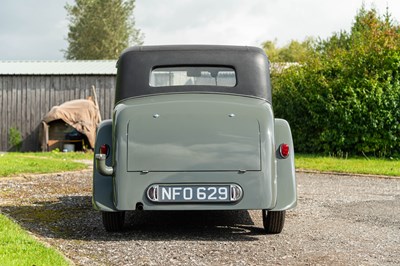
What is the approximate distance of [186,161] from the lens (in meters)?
6.39

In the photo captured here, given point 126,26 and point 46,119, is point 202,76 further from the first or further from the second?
point 126,26

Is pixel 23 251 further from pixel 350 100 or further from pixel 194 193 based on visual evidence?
pixel 350 100

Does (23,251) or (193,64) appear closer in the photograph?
(23,251)

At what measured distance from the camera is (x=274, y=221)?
22.8 ft

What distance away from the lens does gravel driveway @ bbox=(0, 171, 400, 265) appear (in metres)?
5.83

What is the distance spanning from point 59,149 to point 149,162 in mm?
17221

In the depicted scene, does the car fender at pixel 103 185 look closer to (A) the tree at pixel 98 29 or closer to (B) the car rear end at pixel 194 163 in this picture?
(B) the car rear end at pixel 194 163

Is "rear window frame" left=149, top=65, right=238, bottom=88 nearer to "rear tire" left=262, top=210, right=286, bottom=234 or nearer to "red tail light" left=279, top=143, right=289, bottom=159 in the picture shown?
"red tail light" left=279, top=143, right=289, bottom=159

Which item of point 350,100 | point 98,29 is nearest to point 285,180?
point 350,100

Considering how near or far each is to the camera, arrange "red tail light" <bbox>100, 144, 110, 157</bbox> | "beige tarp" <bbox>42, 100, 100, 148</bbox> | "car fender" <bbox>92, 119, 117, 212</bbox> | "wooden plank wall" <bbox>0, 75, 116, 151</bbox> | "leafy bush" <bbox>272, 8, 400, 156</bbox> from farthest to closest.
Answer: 1. "wooden plank wall" <bbox>0, 75, 116, 151</bbox>
2. "beige tarp" <bbox>42, 100, 100, 148</bbox>
3. "leafy bush" <bbox>272, 8, 400, 156</bbox>
4. "red tail light" <bbox>100, 144, 110, 157</bbox>
5. "car fender" <bbox>92, 119, 117, 212</bbox>

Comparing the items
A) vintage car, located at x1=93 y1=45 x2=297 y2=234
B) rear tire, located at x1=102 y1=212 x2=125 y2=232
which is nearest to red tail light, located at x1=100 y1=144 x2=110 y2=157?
vintage car, located at x1=93 y1=45 x2=297 y2=234

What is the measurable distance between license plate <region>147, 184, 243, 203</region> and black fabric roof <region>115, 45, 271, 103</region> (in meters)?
1.34

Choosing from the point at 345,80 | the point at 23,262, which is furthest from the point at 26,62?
the point at 23,262

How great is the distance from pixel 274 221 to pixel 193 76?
1933mm
